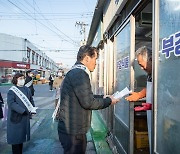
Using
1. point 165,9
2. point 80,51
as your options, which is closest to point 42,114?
point 80,51

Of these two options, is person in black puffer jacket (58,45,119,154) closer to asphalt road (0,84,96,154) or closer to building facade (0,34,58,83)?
asphalt road (0,84,96,154)

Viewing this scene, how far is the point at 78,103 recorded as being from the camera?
2885 mm

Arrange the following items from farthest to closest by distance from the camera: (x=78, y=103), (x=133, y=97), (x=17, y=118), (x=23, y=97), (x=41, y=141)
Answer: (x=41, y=141) < (x=23, y=97) < (x=17, y=118) < (x=133, y=97) < (x=78, y=103)

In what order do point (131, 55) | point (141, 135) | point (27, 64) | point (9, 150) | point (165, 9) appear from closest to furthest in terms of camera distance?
point (165, 9) < point (131, 55) < point (141, 135) < point (9, 150) < point (27, 64)

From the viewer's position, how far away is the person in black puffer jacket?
Answer: 2801mm

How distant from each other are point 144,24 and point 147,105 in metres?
2.21

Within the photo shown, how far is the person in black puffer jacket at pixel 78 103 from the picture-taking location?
110 inches

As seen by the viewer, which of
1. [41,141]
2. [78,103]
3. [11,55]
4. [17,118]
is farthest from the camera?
[11,55]

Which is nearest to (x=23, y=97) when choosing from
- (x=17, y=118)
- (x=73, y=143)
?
(x=17, y=118)

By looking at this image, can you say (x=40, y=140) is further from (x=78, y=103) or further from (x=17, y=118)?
(x=78, y=103)

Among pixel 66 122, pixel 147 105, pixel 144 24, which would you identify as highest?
pixel 144 24

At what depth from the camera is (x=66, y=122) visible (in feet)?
9.62

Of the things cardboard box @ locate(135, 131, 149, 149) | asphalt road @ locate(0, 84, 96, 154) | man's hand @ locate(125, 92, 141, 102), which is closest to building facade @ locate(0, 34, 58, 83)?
asphalt road @ locate(0, 84, 96, 154)

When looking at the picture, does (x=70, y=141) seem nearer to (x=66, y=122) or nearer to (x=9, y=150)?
(x=66, y=122)
